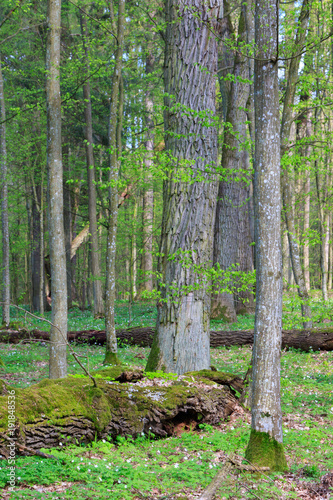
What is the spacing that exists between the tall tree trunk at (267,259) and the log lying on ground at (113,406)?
1.51m

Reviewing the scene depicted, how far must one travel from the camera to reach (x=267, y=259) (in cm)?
436

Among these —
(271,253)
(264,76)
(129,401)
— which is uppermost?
(264,76)

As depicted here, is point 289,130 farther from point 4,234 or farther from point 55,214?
point 4,234

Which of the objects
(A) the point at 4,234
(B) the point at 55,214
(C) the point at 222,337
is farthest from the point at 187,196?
(A) the point at 4,234

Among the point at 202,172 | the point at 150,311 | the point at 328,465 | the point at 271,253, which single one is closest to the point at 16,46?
the point at 150,311

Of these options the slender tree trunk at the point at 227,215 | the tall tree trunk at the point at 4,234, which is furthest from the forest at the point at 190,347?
the slender tree trunk at the point at 227,215

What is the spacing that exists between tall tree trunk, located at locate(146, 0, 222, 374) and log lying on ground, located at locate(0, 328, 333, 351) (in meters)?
4.95

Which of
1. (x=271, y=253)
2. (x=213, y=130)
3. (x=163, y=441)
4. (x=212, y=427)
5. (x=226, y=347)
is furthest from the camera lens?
(x=226, y=347)

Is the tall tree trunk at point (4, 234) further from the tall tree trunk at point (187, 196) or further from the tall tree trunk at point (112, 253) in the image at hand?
the tall tree trunk at point (187, 196)

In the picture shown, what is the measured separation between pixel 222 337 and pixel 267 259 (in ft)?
27.0

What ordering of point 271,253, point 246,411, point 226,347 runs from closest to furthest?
point 271,253 < point 246,411 < point 226,347

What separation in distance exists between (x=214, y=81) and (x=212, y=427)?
6332 millimetres

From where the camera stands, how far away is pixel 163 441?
204 inches

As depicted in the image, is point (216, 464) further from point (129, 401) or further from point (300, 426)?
point (300, 426)
